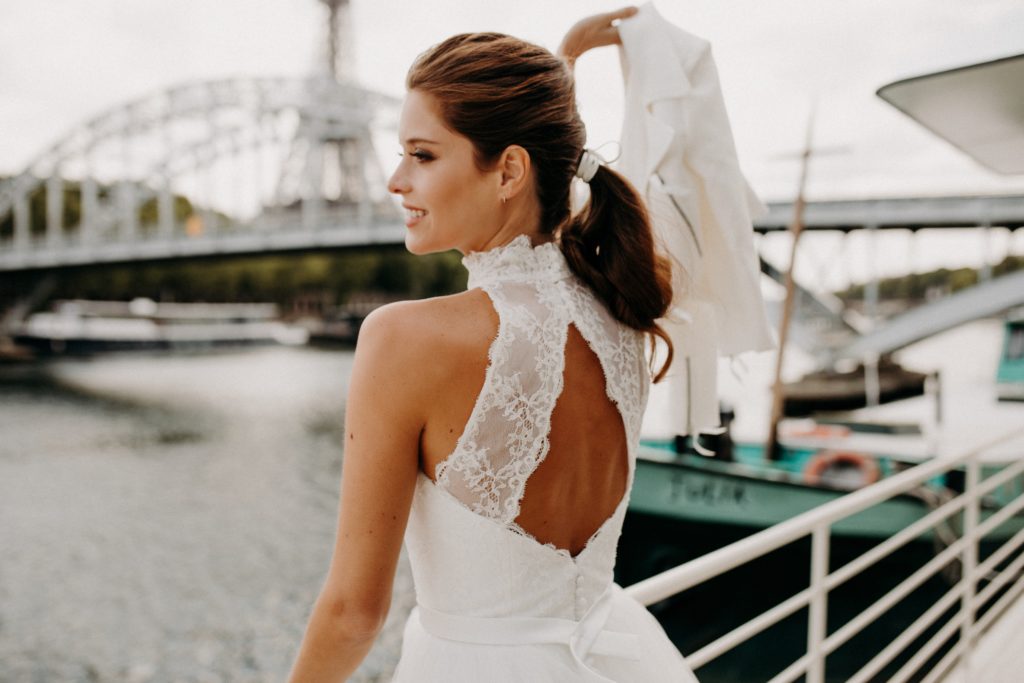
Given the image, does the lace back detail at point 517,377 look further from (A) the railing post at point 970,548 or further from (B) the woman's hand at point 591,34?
(A) the railing post at point 970,548

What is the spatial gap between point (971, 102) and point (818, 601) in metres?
1.07

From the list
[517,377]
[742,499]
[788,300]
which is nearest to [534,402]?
[517,377]

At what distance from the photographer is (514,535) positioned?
2.60ft

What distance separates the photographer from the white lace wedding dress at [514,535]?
2.51 ft

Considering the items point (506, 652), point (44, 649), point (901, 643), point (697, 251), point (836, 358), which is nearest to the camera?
point (506, 652)

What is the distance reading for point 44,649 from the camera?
7266 millimetres

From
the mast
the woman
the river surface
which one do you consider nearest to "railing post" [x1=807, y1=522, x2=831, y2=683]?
the river surface

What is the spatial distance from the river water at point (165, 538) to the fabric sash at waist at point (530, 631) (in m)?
6.67

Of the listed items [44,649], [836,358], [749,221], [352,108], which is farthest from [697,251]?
[352,108]

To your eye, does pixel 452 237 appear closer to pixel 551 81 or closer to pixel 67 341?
pixel 551 81

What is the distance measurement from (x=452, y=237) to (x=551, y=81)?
0.19 m

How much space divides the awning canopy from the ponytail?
917 millimetres

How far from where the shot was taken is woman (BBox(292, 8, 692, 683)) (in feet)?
2.41

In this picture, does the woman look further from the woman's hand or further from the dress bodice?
the woman's hand
